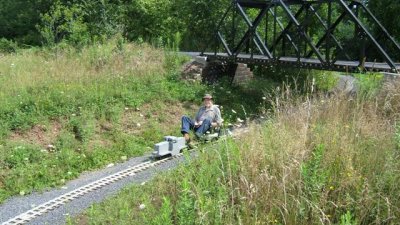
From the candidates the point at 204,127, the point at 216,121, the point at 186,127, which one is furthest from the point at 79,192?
the point at 216,121

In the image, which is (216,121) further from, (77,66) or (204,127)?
(77,66)

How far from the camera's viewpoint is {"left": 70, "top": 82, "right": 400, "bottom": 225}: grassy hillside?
366cm

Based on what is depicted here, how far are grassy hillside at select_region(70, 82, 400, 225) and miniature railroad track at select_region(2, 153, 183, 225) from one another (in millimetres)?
906

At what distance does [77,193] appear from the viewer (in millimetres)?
6672

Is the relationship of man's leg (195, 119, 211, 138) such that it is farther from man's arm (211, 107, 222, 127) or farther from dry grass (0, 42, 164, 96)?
dry grass (0, 42, 164, 96)

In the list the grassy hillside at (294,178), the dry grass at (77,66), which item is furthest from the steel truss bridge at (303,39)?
the grassy hillside at (294,178)

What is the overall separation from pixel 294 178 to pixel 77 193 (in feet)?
12.3

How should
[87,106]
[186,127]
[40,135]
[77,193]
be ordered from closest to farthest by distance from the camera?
[77,193]
[40,135]
[186,127]
[87,106]

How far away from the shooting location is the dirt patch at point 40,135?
344 inches

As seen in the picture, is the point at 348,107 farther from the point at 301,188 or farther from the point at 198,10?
the point at 198,10

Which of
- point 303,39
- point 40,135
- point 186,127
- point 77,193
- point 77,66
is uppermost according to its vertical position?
point 303,39

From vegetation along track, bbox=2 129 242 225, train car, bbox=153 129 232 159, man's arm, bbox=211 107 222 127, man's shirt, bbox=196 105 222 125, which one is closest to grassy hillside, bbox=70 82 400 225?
vegetation along track, bbox=2 129 242 225

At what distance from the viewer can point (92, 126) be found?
9555mm

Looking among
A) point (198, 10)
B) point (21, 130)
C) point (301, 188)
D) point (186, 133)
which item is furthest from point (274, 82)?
point (301, 188)
